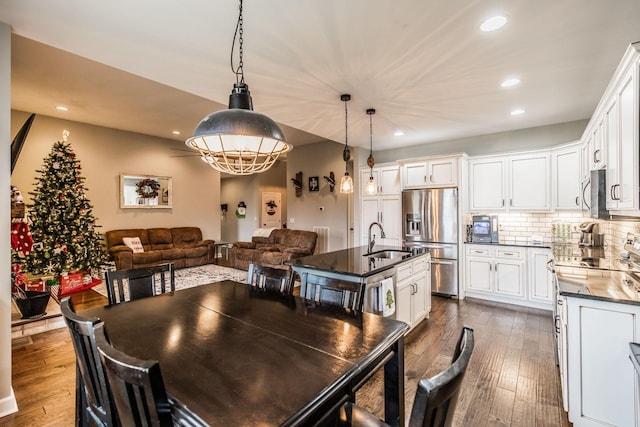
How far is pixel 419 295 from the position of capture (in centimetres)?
343

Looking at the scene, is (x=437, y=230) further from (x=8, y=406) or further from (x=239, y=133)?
(x=8, y=406)

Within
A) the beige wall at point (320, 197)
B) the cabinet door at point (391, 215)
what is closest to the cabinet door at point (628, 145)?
the cabinet door at point (391, 215)

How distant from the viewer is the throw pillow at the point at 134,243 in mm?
6102

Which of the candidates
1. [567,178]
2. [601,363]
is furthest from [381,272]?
[567,178]

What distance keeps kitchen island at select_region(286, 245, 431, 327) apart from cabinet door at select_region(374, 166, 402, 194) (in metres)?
1.87

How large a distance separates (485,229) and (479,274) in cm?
73

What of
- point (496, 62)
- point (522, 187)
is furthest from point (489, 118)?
point (496, 62)

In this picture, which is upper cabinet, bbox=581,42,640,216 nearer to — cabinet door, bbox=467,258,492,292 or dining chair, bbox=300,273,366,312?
dining chair, bbox=300,273,366,312

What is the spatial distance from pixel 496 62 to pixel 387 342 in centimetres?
263

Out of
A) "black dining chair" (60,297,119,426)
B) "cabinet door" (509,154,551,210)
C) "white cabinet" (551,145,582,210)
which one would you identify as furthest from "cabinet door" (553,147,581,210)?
"black dining chair" (60,297,119,426)

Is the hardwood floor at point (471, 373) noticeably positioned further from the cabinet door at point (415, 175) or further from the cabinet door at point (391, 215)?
the cabinet door at point (415, 175)

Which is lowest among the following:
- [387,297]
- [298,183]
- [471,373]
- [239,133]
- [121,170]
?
[471,373]

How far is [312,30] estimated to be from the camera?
6.87 feet

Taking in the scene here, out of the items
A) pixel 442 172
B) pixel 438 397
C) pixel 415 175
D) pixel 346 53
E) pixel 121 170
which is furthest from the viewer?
pixel 121 170
